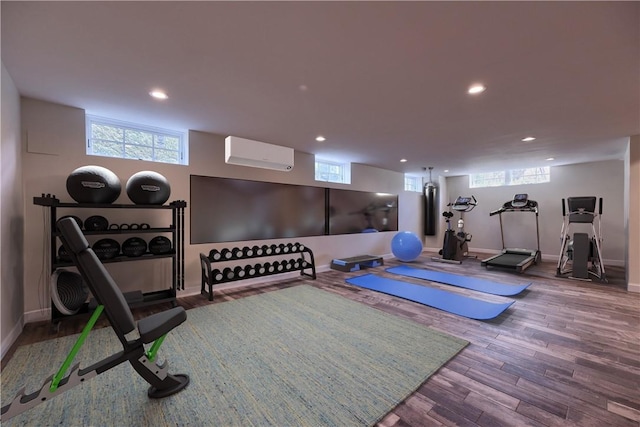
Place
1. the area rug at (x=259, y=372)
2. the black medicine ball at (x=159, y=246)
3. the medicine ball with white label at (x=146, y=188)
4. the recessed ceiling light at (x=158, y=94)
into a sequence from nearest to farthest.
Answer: the area rug at (x=259, y=372) → the recessed ceiling light at (x=158, y=94) → the medicine ball with white label at (x=146, y=188) → the black medicine ball at (x=159, y=246)

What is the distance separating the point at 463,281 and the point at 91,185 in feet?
18.5

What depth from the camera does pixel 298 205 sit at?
17.1ft

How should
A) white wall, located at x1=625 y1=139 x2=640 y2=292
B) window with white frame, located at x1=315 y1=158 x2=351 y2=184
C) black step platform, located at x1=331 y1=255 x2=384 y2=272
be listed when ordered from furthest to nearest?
1. window with white frame, located at x1=315 y1=158 x2=351 y2=184
2. black step platform, located at x1=331 y1=255 x2=384 y2=272
3. white wall, located at x1=625 y1=139 x2=640 y2=292

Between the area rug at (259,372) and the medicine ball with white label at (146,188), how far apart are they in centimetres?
148

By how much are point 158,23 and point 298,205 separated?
3732 millimetres

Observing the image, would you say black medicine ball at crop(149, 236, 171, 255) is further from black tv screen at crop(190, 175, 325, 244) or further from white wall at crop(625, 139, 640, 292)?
white wall at crop(625, 139, 640, 292)

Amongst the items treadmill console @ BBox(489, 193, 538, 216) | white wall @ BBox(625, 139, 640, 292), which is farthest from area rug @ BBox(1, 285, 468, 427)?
treadmill console @ BBox(489, 193, 538, 216)

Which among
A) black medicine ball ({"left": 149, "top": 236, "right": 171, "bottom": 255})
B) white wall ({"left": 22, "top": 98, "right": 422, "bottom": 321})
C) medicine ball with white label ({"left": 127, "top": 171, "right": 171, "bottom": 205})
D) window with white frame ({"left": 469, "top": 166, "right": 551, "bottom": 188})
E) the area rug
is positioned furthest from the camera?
window with white frame ({"left": 469, "top": 166, "right": 551, "bottom": 188})

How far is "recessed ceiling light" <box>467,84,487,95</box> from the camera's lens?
2541 millimetres

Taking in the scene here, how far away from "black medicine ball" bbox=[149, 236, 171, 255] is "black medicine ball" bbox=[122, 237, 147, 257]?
0.29ft

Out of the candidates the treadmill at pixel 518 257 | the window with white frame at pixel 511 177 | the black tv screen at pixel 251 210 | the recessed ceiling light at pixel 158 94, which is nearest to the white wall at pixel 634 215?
the treadmill at pixel 518 257

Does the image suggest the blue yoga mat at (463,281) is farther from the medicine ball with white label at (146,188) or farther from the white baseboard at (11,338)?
the white baseboard at (11,338)

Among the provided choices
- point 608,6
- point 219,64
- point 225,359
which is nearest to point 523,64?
point 608,6

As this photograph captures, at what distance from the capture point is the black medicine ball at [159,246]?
3311 mm
